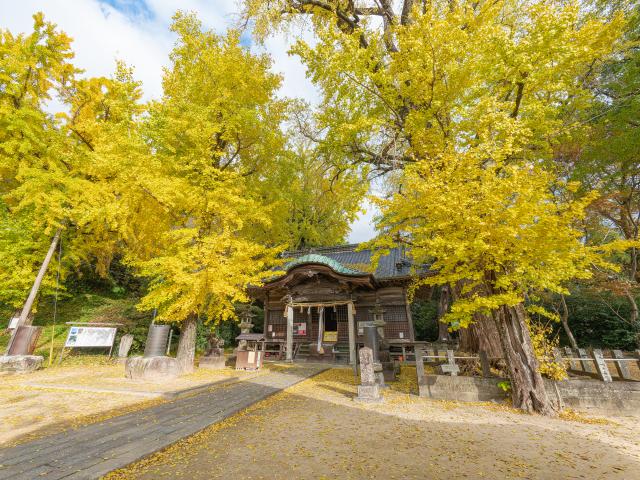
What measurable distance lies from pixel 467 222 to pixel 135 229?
1158 cm

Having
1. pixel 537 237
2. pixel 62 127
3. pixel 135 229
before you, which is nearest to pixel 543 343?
pixel 537 237

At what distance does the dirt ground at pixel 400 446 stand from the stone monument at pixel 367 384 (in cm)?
44

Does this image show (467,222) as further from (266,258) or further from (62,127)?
(62,127)

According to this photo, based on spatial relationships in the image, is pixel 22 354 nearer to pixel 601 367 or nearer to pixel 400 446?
pixel 400 446

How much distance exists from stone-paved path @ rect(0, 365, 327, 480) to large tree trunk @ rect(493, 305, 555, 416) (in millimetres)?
6069

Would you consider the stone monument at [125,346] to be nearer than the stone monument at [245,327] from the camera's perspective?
Yes

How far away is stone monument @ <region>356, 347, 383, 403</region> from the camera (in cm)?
660

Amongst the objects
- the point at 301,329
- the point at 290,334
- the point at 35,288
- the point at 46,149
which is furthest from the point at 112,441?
the point at 46,149

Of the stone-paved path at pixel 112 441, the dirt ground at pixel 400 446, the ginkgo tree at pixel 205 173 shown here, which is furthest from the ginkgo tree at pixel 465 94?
the stone-paved path at pixel 112 441

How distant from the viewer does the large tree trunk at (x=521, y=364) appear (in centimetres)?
576

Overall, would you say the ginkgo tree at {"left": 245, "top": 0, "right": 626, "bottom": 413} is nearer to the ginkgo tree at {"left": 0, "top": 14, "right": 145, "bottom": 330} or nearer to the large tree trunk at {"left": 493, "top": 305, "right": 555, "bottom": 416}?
the large tree trunk at {"left": 493, "top": 305, "right": 555, "bottom": 416}

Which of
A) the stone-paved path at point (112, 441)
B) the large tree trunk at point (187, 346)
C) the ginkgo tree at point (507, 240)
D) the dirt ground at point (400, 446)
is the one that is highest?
the ginkgo tree at point (507, 240)

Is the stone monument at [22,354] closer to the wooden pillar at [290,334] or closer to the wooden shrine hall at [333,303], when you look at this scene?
the wooden shrine hall at [333,303]

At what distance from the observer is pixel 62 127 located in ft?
39.2
